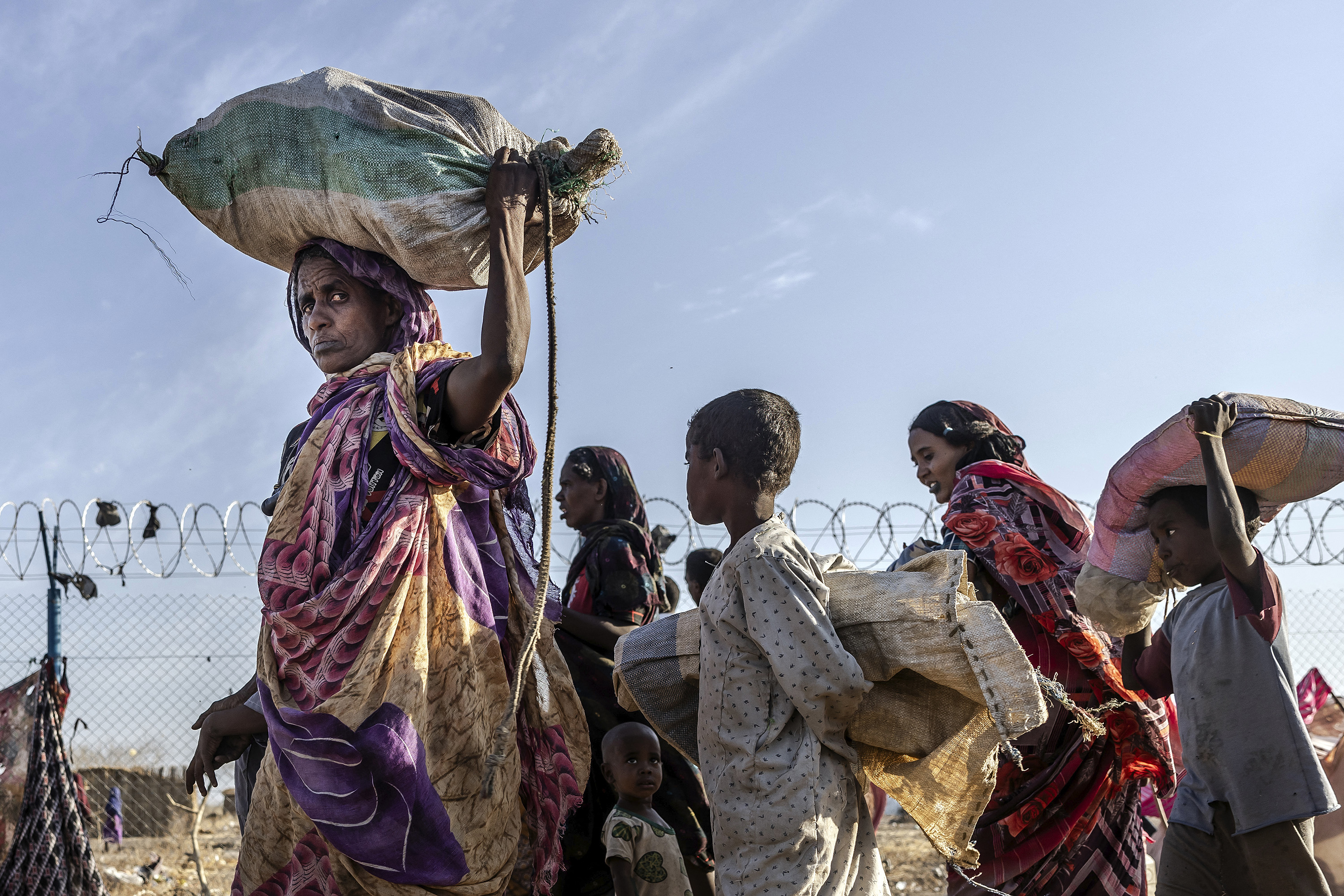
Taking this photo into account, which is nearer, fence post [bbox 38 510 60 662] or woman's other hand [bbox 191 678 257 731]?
woman's other hand [bbox 191 678 257 731]

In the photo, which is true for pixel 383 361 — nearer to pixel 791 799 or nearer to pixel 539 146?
pixel 539 146

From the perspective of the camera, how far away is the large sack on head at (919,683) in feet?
7.38

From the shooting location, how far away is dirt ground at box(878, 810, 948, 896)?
27.6 feet

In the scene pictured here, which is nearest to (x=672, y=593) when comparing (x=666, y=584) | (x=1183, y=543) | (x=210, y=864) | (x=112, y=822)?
(x=666, y=584)

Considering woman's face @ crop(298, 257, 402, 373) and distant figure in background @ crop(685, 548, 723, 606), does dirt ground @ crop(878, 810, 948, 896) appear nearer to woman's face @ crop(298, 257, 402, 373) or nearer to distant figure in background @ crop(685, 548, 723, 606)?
distant figure in background @ crop(685, 548, 723, 606)

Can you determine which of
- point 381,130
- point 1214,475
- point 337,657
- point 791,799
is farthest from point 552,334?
point 1214,475

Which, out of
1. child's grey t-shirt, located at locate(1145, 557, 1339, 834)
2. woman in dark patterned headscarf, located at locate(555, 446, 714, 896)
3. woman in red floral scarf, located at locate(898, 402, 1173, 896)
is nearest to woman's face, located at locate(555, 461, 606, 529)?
woman in dark patterned headscarf, located at locate(555, 446, 714, 896)

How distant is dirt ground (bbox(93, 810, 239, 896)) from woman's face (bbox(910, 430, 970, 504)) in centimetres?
540

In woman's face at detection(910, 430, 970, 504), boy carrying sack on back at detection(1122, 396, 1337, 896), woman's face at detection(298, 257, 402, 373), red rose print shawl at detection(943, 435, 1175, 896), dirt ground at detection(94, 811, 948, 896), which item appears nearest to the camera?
woman's face at detection(298, 257, 402, 373)

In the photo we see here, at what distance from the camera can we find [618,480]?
14.9 feet

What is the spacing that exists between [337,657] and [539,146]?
1.41 m

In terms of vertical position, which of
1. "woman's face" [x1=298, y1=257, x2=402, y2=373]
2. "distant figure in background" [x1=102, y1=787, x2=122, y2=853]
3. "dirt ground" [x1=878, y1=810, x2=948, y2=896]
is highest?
"woman's face" [x1=298, y1=257, x2=402, y2=373]

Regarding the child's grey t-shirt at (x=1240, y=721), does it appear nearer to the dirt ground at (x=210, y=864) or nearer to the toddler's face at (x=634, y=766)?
the toddler's face at (x=634, y=766)

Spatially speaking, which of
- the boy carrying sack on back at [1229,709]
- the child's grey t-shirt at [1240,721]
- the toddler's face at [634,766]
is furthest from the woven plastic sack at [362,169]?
the child's grey t-shirt at [1240,721]
